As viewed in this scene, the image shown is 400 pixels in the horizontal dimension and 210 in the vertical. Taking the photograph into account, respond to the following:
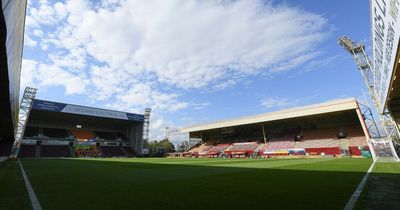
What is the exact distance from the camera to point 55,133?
59.6m

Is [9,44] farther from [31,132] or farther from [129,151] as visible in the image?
[129,151]

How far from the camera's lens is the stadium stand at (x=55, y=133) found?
57875mm

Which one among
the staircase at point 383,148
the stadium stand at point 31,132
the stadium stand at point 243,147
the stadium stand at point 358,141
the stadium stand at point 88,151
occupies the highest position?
the stadium stand at point 31,132

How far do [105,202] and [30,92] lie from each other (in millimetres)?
53871

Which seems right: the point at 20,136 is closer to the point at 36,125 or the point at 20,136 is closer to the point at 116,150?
the point at 36,125

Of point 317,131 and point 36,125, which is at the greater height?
point 36,125

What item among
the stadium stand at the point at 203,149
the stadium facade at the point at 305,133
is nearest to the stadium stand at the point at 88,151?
the stadium facade at the point at 305,133

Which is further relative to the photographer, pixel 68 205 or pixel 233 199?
pixel 233 199

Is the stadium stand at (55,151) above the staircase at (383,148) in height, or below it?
above

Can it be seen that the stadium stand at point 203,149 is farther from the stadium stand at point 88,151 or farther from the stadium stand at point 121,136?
the stadium stand at point 88,151

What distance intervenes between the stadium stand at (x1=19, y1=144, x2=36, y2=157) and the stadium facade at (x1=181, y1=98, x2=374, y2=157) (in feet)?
112

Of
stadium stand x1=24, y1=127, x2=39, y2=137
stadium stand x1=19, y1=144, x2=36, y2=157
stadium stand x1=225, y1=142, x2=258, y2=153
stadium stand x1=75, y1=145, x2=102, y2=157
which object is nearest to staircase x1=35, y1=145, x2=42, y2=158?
stadium stand x1=19, y1=144, x2=36, y2=157

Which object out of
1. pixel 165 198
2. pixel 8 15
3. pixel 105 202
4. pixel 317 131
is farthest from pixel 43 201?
pixel 317 131

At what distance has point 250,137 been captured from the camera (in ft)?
191
